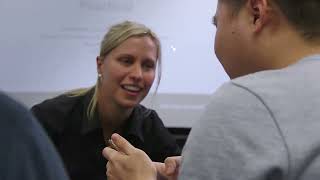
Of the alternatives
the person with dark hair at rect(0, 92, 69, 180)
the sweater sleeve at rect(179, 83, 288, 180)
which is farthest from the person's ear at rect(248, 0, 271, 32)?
the person with dark hair at rect(0, 92, 69, 180)

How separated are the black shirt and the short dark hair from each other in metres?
1.16

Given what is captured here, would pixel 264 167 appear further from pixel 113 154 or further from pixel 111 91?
pixel 111 91

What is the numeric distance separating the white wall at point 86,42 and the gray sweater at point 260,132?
1781 millimetres

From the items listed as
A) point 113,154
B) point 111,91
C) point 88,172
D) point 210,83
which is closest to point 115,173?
point 113,154

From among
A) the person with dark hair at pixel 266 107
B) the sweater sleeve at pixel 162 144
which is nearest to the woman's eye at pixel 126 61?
the sweater sleeve at pixel 162 144

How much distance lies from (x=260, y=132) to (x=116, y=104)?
133cm

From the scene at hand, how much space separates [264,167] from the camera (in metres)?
0.55

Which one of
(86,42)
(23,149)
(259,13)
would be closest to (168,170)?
(259,13)

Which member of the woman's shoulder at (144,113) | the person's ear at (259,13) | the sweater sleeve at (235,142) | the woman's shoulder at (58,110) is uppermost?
the person's ear at (259,13)

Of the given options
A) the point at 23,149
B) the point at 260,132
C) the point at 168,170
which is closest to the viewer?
the point at 23,149

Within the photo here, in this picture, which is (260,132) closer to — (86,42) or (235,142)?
(235,142)

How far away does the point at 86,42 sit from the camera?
237 centimetres

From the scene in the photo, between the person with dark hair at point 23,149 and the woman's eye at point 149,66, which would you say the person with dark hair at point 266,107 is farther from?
the woman's eye at point 149,66

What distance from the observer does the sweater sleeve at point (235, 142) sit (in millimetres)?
554
